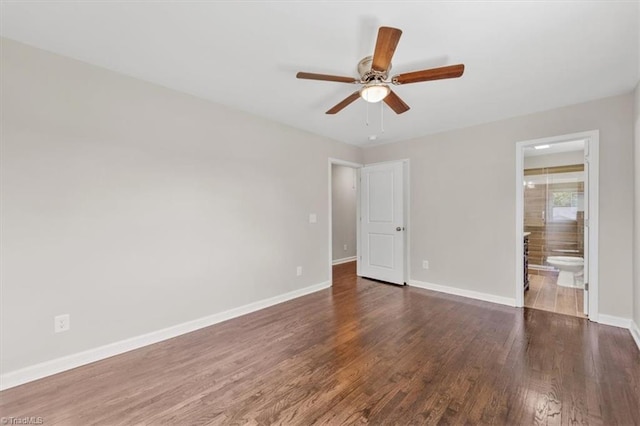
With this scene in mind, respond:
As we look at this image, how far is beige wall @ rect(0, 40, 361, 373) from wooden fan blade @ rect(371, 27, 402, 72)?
1.98m

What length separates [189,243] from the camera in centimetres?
282

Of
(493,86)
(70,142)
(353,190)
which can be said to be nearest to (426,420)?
(493,86)

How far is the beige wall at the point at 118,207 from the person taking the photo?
1.97m

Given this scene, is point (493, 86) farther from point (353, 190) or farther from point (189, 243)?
point (353, 190)

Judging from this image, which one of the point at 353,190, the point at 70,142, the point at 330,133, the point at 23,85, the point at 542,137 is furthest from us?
the point at 353,190

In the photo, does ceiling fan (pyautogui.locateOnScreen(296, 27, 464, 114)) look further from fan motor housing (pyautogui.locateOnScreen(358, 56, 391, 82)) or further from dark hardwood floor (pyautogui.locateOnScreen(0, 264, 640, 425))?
dark hardwood floor (pyautogui.locateOnScreen(0, 264, 640, 425))

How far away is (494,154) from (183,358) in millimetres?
4265

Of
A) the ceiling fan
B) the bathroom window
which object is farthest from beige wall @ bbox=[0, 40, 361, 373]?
the bathroom window

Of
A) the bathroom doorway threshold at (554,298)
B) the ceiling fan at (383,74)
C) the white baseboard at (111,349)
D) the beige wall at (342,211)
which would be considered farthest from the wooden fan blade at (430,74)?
the beige wall at (342,211)

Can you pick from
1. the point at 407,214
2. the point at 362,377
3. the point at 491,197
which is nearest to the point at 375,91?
the point at 362,377

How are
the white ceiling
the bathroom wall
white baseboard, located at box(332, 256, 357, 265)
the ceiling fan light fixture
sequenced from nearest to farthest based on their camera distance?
the white ceiling, the ceiling fan light fixture, the bathroom wall, white baseboard, located at box(332, 256, 357, 265)

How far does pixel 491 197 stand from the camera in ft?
12.1

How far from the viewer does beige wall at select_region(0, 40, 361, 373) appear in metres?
1.97

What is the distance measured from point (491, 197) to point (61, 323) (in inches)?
186
